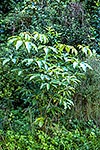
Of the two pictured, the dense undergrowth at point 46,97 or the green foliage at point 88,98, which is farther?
the green foliage at point 88,98

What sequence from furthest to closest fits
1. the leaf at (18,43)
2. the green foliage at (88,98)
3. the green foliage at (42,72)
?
the green foliage at (88,98), the green foliage at (42,72), the leaf at (18,43)

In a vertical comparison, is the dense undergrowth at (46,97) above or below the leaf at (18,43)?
below

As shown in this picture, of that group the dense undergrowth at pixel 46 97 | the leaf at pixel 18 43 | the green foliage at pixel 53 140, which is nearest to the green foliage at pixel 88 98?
the dense undergrowth at pixel 46 97

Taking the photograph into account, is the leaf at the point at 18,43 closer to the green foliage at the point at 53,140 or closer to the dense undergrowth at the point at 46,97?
the dense undergrowth at the point at 46,97

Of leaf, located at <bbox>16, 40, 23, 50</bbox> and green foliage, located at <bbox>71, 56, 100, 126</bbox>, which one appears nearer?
leaf, located at <bbox>16, 40, 23, 50</bbox>

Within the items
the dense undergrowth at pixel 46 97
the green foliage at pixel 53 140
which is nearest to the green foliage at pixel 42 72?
the dense undergrowth at pixel 46 97

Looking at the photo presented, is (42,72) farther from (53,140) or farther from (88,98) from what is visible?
(88,98)

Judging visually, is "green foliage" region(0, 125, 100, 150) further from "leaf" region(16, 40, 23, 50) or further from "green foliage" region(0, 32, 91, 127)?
"leaf" region(16, 40, 23, 50)

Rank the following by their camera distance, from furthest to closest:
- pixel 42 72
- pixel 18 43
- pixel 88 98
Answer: pixel 88 98, pixel 42 72, pixel 18 43

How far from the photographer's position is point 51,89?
2955 millimetres

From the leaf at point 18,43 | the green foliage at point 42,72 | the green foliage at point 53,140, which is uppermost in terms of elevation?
the leaf at point 18,43

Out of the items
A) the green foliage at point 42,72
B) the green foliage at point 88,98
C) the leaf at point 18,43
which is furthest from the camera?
the green foliage at point 88,98

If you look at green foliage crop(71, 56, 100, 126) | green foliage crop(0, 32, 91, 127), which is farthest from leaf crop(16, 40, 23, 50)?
green foliage crop(71, 56, 100, 126)

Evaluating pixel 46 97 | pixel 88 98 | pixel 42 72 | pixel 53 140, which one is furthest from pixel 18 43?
pixel 88 98
